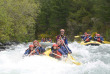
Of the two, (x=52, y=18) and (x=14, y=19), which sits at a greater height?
(x=14, y=19)

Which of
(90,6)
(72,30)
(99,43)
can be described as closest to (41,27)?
(72,30)

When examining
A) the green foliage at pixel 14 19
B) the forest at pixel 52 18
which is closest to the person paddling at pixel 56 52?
the green foliage at pixel 14 19

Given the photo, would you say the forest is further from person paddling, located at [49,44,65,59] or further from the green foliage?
person paddling, located at [49,44,65,59]

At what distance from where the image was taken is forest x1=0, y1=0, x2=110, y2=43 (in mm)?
15795

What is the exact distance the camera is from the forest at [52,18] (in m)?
15.8

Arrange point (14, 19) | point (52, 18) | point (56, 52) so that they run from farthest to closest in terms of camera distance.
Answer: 1. point (52, 18)
2. point (14, 19)
3. point (56, 52)

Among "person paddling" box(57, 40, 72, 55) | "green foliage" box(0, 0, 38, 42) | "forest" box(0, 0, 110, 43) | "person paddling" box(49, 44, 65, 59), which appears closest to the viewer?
"person paddling" box(49, 44, 65, 59)

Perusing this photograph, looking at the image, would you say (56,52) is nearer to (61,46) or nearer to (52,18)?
(61,46)

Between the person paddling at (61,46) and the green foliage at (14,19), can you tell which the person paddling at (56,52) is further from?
the green foliage at (14,19)

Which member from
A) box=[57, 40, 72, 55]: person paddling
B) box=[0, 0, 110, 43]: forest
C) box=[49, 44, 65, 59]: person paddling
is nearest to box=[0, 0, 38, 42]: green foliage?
box=[0, 0, 110, 43]: forest

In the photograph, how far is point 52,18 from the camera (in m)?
35.0

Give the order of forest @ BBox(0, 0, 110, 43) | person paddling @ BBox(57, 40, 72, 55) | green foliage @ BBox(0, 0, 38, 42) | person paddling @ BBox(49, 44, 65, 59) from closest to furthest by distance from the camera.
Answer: person paddling @ BBox(49, 44, 65, 59), person paddling @ BBox(57, 40, 72, 55), green foliage @ BBox(0, 0, 38, 42), forest @ BBox(0, 0, 110, 43)

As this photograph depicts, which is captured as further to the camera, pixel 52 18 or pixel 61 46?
pixel 52 18

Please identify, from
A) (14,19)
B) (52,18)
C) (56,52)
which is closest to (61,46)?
(56,52)
